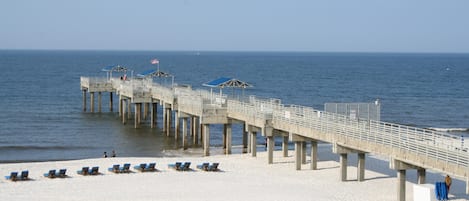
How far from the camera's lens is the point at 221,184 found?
29141 millimetres

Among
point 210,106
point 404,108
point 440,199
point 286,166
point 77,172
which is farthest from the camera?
point 404,108

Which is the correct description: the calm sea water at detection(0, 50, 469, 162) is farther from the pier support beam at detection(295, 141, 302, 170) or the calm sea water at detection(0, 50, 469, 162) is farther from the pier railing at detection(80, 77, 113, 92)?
the pier support beam at detection(295, 141, 302, 170)

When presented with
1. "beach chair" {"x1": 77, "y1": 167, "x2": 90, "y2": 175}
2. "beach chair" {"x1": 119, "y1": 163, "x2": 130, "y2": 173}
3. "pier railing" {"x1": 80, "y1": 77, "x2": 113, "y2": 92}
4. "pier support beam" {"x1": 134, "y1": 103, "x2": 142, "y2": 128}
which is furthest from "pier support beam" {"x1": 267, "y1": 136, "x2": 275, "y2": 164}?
"pier railing" {"x1": 80, "y1": 77, "x2": 113, "y2": 92}

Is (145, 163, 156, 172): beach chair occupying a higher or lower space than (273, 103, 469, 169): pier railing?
lower

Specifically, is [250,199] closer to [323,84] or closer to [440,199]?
[440,199]

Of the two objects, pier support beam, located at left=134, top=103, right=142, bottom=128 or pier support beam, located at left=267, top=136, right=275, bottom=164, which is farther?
pier support beam, located at left=134, top=103, right=142, bottom=128

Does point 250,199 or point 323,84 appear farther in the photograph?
point 323,84

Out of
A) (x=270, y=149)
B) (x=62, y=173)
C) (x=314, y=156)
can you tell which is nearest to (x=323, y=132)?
(x=314, y=156)

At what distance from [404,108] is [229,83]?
34360 mm

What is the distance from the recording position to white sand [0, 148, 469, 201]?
26.8 metres

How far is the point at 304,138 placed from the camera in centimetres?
3272

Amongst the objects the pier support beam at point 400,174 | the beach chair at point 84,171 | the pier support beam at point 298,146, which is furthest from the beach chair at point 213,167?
the pier support beam at point 400,174

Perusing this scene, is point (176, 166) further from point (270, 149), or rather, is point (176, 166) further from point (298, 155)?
point (298, 155)

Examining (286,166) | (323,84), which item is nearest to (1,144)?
(286,166)
